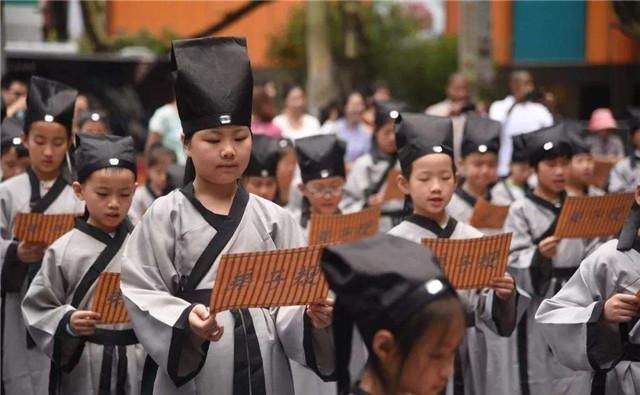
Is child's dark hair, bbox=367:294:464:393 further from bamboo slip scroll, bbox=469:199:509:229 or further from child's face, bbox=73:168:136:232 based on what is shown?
bamboo slip scroll, bbox=469:199:509:229

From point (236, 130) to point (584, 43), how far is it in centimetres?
2613

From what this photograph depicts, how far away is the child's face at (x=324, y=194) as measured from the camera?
30.4ft

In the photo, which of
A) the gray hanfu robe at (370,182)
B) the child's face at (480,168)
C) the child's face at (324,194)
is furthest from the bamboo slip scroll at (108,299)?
the gray hanfu robe at (370,182)

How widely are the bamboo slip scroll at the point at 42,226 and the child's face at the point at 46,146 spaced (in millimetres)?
693

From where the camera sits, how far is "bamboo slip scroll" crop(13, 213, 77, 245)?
7.23 metres

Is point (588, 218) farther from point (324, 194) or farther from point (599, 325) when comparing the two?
point (324, 194)

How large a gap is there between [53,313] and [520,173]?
15.9ft

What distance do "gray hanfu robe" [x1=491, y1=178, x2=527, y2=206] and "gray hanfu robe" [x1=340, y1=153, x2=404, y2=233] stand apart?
2.95 feet

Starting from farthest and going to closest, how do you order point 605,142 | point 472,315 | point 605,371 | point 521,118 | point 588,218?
point 605,142 → point 521,118 → point 588,218 → point 472,315 → point 605,371

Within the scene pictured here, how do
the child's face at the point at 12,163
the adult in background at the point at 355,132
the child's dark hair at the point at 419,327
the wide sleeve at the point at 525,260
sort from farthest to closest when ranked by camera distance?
1. the adult in background at the point at 355,132
2. the child's face at the point at 12,163
3. the wide sleeve at the point at 525,260
4. the child's dark hair at the point at 419,327

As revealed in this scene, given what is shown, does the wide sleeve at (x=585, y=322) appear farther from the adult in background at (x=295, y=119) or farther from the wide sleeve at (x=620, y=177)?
the adult in background at (x=295, y=119)

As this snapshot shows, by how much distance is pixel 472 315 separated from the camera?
6863mm

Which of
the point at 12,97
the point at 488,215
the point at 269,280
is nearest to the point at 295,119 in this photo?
the point at 12,97

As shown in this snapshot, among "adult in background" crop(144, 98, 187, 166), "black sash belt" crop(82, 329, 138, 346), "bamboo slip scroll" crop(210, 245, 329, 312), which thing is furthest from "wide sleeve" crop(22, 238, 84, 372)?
"adult in background" crop(144, 98, 187, 166)
